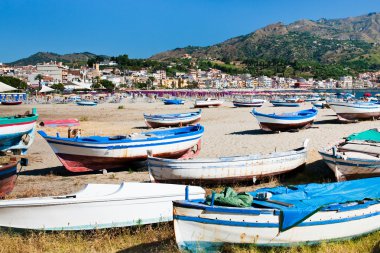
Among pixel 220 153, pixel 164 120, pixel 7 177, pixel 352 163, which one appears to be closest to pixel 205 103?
pixel 164 120

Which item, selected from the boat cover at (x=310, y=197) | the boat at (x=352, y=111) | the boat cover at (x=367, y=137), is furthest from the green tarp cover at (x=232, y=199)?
the boat at (x=352, y=111)

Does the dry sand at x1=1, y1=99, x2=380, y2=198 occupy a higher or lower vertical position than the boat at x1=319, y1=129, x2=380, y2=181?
lower

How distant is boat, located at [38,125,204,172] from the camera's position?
1379 centimetres

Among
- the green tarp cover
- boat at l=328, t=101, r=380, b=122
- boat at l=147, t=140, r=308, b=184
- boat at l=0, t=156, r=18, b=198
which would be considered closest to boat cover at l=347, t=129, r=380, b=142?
boat at l=147, t=140, r=308, b=184

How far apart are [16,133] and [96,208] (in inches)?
471

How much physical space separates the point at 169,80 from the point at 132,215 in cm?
17326

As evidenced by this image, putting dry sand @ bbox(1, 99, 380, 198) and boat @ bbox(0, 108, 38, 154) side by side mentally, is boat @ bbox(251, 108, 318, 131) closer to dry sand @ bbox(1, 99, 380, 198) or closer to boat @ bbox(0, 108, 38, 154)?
dry sand @ bbox(1, 99, 380, 198)

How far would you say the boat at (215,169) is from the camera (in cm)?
1107

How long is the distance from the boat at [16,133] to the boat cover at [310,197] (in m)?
13.4

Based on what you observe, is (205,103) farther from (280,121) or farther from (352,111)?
(280,121)

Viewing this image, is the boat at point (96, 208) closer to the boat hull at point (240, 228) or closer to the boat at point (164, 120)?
the boat hull at point (240, 228)

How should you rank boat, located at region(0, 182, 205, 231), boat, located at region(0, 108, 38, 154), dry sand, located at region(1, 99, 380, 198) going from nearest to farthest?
1. boat, located at region(0, 182, 205, 231)
2. dry sand, located at region(1, 99, 380, 198)
3. boat, located at region(0, 108, 38, 154)

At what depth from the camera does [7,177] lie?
10258mm

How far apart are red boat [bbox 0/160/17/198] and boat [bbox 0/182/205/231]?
2.61 metres
